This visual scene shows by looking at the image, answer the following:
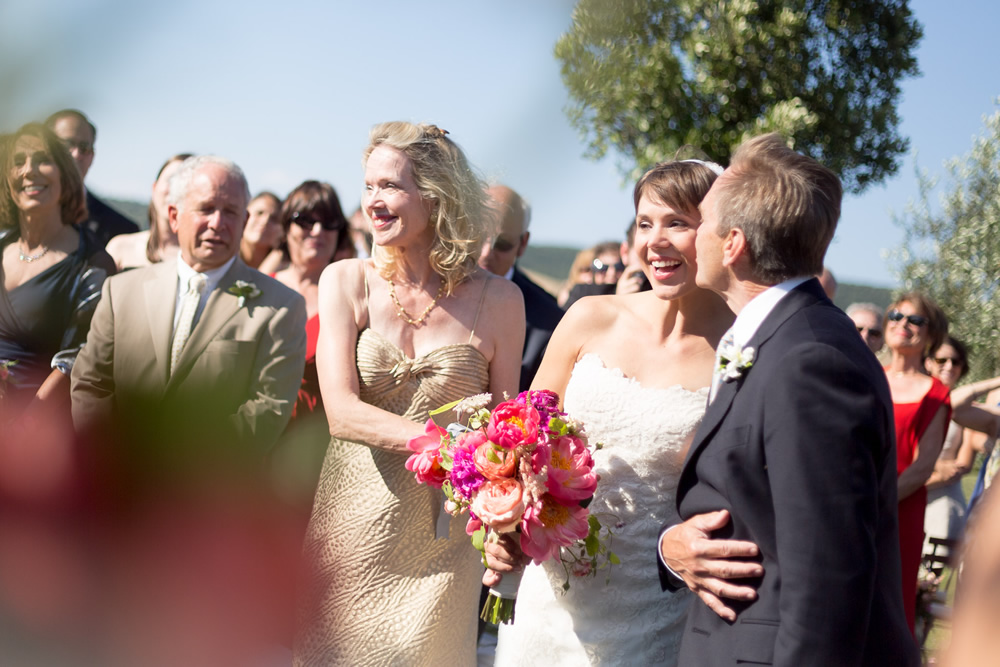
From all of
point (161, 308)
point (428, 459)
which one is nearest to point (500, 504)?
point (428, 459)

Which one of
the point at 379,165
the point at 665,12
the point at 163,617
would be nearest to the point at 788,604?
the point at 163,617

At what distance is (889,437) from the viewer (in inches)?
78.6

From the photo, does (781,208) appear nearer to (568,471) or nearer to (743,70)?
(568,471)

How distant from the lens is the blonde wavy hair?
3430mm

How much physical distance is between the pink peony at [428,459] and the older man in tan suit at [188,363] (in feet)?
4.30

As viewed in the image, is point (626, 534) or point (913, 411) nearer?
point (626, 534)

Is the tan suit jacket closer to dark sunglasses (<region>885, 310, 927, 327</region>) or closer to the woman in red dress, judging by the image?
the woman in red dress

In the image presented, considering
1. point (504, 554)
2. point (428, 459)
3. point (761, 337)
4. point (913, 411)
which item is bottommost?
point (504, 554)

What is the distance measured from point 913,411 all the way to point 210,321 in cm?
570

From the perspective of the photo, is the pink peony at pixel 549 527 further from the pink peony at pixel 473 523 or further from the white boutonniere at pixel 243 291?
the white boutonniere at pixel 243 291

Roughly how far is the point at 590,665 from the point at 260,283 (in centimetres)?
197

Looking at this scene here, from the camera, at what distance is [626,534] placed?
3.05 m

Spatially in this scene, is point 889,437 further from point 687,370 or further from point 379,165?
point 379,165

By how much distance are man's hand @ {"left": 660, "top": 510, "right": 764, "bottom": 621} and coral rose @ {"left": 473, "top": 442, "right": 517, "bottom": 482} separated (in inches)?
19.8
